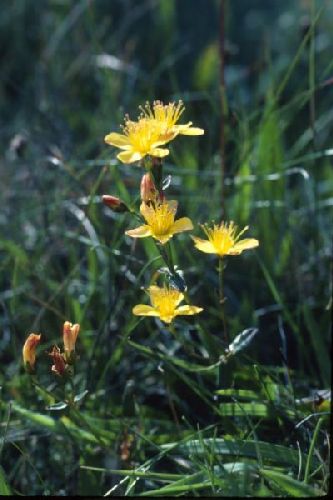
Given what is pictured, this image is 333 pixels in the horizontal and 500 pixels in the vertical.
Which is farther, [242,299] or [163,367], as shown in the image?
[242,299]

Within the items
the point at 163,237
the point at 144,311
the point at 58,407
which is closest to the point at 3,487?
the point at 58,407

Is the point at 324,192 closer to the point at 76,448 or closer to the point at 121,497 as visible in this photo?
the point at 76,448

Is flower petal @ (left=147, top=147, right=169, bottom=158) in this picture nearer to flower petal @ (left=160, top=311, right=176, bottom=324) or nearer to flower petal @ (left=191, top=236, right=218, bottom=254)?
flower petal @ (left=191, top=236, right=218, bottom=254)

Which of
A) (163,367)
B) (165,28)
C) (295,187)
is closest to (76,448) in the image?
(163,367)

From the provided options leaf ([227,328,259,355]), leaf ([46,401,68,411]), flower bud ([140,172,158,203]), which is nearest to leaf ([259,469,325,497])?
leaf ([227,328,259,355])

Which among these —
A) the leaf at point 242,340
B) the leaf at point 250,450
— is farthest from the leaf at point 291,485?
the leaf at point 242,340
